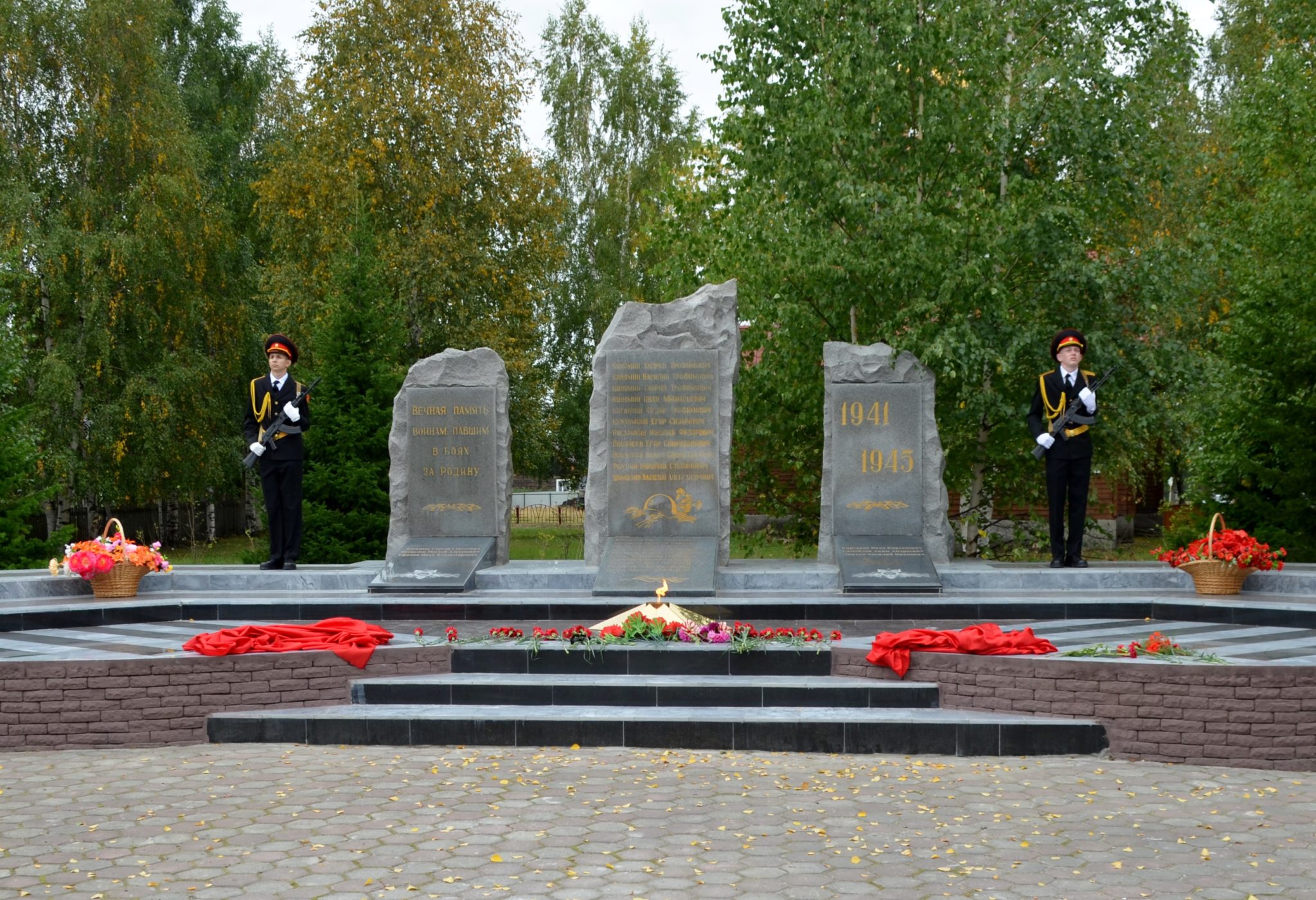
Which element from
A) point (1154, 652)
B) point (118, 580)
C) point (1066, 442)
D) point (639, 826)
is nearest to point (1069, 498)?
point (1066, 442)

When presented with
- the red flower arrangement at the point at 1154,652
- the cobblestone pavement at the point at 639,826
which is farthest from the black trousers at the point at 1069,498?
the cobblestone pavement at the point at 639,826

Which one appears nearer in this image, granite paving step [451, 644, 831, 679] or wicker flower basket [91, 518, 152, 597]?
granite paving step [451, 644, 831, 679]

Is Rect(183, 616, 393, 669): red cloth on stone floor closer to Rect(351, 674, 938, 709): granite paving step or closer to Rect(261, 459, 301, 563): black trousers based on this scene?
Rect(351, 674, 938, 709): granite paving step

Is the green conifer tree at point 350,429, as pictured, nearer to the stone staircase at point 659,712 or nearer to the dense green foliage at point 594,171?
the stone staircase at point 659,712

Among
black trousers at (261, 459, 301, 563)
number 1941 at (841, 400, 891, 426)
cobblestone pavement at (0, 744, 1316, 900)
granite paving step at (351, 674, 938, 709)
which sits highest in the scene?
number 1941 at (841, 400, 891, 426)

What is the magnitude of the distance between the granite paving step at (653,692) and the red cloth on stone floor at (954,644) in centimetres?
16

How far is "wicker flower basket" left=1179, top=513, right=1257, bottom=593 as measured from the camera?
10.7 meters

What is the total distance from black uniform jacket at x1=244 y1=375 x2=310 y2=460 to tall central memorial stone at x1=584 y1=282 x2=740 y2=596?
9.01 ft

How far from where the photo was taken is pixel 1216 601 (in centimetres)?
1034

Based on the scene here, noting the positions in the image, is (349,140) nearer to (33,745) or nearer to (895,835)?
(33,745)

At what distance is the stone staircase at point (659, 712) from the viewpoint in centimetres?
748

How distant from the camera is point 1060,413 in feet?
38.1

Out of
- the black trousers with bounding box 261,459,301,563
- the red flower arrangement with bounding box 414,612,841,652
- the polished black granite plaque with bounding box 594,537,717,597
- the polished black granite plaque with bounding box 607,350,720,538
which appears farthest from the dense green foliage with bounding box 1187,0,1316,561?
the black trousers with bounding box 261,459,301,563

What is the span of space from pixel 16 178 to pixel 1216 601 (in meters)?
19.2
